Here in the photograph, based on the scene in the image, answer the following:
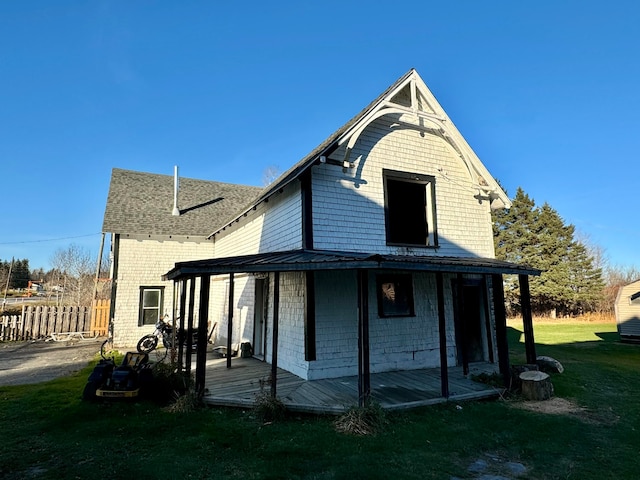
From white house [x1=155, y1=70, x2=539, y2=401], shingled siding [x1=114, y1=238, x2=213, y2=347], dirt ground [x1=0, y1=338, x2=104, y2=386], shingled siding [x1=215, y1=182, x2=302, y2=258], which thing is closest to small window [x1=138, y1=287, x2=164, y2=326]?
shingled siding [x1=114, y1=238, x2=213, y2=347]

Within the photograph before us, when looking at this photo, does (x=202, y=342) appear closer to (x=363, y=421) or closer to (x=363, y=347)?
(x=363, y=347)

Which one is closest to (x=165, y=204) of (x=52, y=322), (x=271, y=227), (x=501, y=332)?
(x=52, y=322)

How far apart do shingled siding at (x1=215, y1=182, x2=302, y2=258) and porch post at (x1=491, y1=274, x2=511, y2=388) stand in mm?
4699

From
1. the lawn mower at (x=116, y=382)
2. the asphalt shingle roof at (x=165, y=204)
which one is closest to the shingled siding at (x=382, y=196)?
the lawn mower at (x=116, y=382)

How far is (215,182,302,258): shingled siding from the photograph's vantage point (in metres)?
8.88

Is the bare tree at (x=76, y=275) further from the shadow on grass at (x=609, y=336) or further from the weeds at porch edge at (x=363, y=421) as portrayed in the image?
the shadow on grass at (x=609, y=336)

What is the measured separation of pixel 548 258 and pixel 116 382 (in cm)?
3791

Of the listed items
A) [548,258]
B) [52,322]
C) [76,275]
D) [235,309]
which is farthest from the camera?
[548,258]

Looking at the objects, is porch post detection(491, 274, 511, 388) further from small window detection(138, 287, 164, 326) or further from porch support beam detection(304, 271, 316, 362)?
small window detection(138, 287, 164, 326)

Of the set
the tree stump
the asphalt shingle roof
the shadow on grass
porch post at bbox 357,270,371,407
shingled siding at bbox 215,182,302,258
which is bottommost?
the shadow on grass

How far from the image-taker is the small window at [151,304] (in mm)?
14609

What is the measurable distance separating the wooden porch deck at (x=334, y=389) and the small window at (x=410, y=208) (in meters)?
3.47

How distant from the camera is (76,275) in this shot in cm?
3086

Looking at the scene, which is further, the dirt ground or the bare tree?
the bare tree
